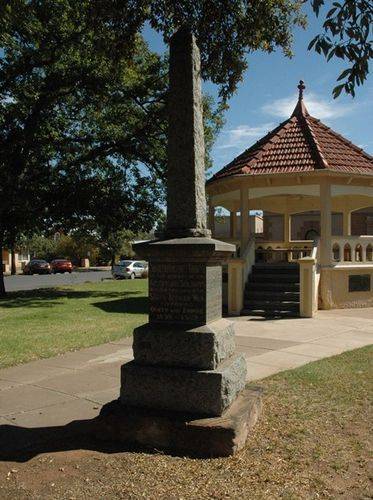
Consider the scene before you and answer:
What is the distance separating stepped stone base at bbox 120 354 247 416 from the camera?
4387 mm

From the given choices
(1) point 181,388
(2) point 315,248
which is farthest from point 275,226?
(1) point 181,388

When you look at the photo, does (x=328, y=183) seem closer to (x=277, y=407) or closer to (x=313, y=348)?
(x=313, y=348)

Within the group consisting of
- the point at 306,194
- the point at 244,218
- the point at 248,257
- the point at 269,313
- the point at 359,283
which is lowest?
the point at 269,313

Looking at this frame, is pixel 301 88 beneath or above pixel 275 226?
above

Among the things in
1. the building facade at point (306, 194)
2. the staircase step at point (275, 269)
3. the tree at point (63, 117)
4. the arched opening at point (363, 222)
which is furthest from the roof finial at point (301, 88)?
the arched opening at point (363, 222)

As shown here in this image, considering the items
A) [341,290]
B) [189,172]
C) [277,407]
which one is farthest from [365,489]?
[341,290]

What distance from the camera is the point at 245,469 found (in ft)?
12.7

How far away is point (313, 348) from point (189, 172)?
5033 mm

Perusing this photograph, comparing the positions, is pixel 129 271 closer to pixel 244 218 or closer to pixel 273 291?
pixel 244 218

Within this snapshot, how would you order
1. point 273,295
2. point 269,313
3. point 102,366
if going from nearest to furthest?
point 102,366 → point 269,313 → point 273,295

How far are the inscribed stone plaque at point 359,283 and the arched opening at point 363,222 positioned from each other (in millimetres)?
21698

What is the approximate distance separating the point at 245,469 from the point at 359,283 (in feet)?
38.9

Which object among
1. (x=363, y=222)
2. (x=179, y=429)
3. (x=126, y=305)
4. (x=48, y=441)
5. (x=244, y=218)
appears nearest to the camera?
(x=179, y=429)

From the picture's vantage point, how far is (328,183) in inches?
559
